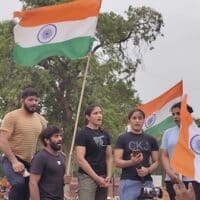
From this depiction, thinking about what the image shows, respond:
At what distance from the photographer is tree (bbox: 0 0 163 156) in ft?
92.9

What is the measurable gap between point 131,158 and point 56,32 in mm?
2548

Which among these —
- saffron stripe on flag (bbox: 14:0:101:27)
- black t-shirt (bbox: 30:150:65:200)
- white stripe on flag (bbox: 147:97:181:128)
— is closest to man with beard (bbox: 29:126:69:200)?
black t-shirt (bbox: 30:150:65:200)

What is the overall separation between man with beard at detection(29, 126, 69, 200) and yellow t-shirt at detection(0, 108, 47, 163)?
36 cm

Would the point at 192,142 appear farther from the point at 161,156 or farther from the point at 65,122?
the point at 65,122

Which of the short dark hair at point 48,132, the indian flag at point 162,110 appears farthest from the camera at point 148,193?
the indian flag at point 162,110

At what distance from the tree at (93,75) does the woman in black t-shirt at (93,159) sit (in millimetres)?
19995

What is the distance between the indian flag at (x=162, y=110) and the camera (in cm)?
1020

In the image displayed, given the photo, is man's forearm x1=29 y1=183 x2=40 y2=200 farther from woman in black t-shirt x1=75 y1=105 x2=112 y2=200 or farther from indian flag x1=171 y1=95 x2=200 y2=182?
indian flag x1=171 y1=95 x2=200 y2=182

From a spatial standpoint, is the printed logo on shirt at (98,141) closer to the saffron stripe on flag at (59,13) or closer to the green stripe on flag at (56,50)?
the green stripe on flag at (56,50)

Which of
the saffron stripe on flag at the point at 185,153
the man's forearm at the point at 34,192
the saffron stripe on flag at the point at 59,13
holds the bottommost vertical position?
the man's forearm at the point at 34,192

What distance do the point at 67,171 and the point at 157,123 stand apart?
3338mm

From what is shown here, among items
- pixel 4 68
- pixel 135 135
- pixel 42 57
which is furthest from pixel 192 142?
pixel 4 68

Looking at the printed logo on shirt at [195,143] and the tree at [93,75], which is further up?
the tree at [93,75]

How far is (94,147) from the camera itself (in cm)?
751
